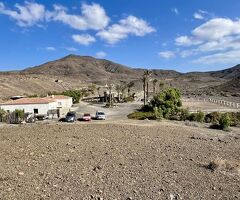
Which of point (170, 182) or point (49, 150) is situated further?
point (49, 150)

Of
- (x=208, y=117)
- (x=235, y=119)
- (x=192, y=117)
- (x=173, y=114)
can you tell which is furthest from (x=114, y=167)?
(x=173, y=114)

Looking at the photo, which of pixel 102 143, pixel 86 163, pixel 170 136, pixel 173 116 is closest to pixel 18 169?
pixel 86 163

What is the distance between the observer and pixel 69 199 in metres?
16.5

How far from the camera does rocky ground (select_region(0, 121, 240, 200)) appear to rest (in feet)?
58.3

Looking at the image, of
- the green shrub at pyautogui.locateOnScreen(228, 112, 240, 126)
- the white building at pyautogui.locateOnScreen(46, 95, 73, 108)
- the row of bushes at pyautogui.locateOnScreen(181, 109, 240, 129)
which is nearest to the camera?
the green shrub at pyautogui.locateOnScreen(228, 112, 240, 126)

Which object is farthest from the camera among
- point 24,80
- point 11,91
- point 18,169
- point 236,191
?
point 24,80

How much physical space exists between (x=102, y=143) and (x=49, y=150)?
16.1ft

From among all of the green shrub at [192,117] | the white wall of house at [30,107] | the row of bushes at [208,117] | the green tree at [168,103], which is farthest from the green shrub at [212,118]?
the white wall of house at [30,107]

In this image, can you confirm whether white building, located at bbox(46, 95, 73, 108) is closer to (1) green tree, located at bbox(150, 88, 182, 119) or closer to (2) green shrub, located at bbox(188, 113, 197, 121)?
(1) green tree, located at bbox(150, 88, 182, 119)

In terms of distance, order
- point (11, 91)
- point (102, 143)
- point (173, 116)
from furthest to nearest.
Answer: point (11, 91), point (173, 116), point (102, 143)

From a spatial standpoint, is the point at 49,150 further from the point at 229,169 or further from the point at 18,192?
the point at 229,169

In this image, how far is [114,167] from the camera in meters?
22.1

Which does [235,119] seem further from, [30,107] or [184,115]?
[30,107]

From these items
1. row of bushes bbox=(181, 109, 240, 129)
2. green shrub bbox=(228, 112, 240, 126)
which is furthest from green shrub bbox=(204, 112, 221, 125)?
green shrub bbox=(228, 112, 240, 126)
